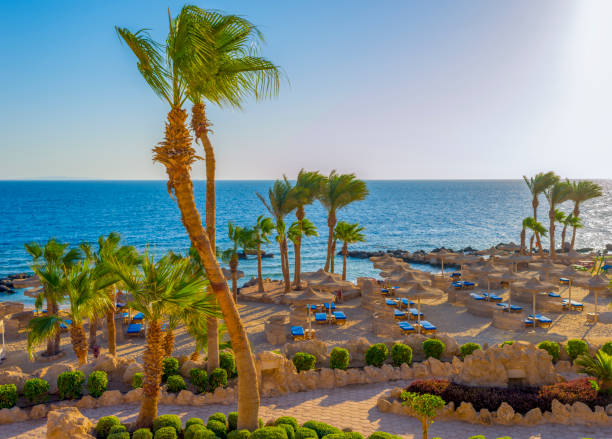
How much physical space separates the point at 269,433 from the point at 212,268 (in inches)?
144

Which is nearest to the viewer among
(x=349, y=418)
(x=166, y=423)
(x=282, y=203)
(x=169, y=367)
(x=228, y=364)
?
(x=166, y=423)

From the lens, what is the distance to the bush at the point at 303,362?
13570 mm

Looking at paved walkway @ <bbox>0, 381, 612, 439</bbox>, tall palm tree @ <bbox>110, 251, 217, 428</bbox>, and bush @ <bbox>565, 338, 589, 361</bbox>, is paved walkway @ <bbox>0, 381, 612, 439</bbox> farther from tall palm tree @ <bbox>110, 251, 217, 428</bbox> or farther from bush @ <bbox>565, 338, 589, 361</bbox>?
bush @ <bbox>565, 338, 589, 361</bbox>

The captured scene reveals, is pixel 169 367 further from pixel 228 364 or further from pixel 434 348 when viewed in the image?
pixel 434 348

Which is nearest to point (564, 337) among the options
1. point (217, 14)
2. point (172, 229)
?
point (217, 14)

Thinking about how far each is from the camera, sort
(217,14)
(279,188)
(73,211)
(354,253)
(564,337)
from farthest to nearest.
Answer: (73,211), (354,253), (279,188), (564,337), (217,14)

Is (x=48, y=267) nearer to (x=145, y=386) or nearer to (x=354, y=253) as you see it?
(x=145, y=386)

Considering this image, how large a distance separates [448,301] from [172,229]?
3012 inches

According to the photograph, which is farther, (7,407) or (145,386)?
(7,407)

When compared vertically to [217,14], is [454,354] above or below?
below

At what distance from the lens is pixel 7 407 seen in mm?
11250

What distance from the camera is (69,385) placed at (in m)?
11.8

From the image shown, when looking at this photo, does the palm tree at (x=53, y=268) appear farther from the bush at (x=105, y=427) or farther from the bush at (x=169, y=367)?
the bush at (x=105, y=427)

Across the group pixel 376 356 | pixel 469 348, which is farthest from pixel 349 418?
pixel 469 348
